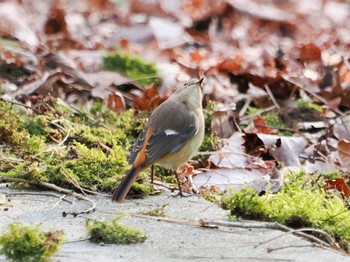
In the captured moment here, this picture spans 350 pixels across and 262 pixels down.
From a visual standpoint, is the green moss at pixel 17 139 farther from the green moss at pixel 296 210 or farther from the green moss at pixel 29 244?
the green moss at pixel 29 244

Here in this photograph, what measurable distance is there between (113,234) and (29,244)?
1.82 feet

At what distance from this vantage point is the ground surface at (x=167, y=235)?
3729 mm

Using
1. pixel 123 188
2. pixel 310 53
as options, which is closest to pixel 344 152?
pixel 123 188

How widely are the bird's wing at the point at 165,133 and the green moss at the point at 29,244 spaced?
1644 mm

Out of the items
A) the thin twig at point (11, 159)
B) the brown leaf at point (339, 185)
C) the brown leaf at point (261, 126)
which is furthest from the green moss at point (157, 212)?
the brown leaf at point (261, 126)

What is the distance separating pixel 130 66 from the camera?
26.5 feet

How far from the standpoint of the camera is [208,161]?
5918 mm

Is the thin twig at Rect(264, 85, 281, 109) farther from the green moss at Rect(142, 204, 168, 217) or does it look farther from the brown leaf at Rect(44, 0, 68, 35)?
the brown leaf at Rect(44, 0, 68, 35)

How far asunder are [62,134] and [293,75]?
284 centimetres

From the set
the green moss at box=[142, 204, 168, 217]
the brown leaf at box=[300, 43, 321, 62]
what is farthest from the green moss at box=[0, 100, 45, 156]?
the brown leaf at box=[300, 43, 321, 62]

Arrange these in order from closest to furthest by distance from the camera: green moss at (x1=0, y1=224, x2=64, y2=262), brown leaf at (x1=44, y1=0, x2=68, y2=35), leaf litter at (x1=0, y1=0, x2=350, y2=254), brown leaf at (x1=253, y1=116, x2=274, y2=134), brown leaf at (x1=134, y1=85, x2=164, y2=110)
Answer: green moss at (x1=0, y1=224, x2=64, y2=262), leaf litter at (x1=0, y1=0, x2=350, y2=254), brown leaf at (x1=253, y1=116, x2=274, y2=134), brown leaf at (x1=134, y1=85, x2=164, y2=110), brown leaf at (x1=44, y1=0, x2=68, y2=35)

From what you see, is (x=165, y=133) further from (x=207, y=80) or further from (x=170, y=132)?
(x=207, y=80)

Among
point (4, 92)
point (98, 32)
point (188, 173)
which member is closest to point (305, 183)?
point (188, 173)

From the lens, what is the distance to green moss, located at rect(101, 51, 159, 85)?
315 inches
